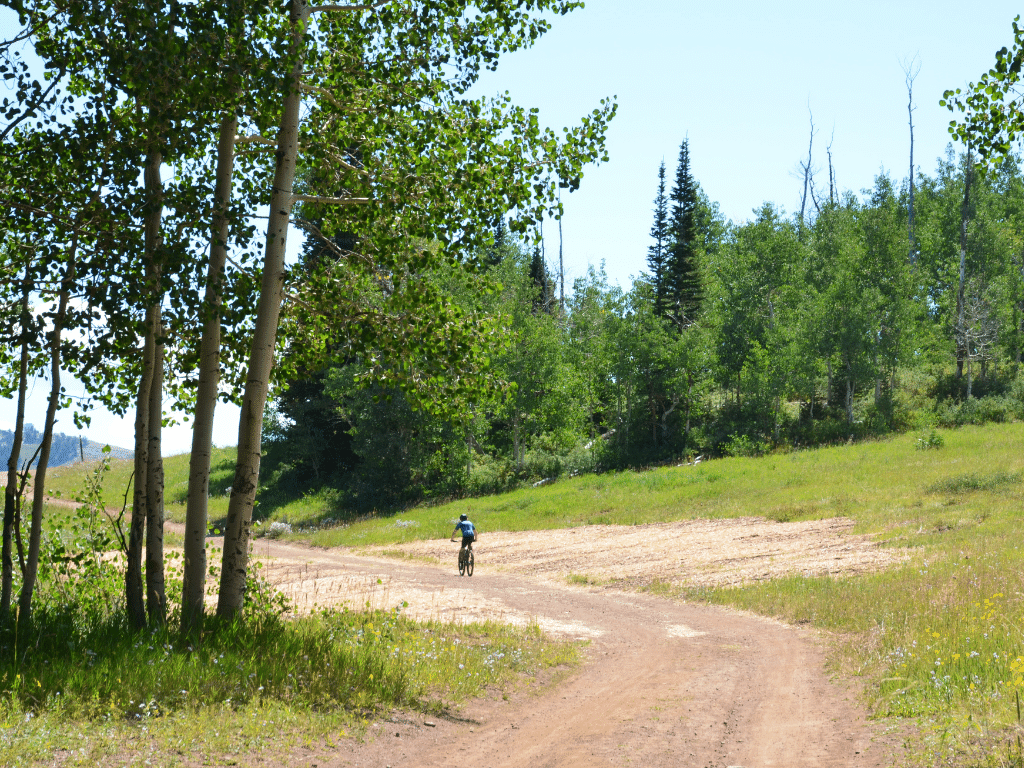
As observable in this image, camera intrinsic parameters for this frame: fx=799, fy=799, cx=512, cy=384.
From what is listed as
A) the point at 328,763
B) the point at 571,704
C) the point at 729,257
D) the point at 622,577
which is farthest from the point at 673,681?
the point at 729,257

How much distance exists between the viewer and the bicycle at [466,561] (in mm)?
23844

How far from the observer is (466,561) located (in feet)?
78.3

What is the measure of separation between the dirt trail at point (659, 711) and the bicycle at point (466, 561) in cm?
707

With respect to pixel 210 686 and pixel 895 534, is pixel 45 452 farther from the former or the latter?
pixel 895 534

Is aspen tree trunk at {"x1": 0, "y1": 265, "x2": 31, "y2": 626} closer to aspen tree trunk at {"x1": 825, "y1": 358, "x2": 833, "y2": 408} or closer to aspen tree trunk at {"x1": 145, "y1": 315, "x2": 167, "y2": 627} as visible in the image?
aspen tree trunk at {"x1": 145, "y1": 315, "x2": 167, "y2": 627}

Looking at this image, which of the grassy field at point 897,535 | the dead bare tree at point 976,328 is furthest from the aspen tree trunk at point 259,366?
the dead bare tree at point 976,328

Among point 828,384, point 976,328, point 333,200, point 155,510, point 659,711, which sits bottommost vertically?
point 659,711

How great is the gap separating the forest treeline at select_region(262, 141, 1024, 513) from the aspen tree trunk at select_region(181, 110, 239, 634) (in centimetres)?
3299

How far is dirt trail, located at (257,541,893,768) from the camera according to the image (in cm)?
705

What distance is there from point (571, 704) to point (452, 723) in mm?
1766

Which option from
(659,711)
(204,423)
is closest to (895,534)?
(659,711)

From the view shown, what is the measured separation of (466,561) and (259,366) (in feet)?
52.0

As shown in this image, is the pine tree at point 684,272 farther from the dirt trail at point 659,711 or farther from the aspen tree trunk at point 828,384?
the dirt trail at point 659,711

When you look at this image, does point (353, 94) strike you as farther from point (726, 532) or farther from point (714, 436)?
point (714, 436)
